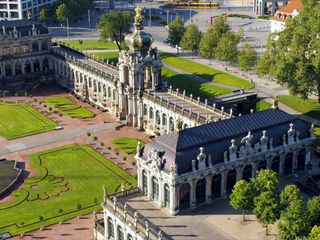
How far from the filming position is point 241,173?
313 ft

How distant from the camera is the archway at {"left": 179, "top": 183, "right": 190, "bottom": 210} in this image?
8894cm

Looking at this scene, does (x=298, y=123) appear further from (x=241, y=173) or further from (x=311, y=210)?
(x=311, y=210)

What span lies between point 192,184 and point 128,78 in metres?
62.3

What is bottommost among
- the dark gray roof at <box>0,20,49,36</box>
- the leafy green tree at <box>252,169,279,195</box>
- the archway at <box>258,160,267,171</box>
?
the archway at <box>258,160,267,171</box>

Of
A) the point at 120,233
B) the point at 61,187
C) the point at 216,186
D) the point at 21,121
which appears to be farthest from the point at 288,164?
the point at 21,121

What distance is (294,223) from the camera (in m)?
75.2

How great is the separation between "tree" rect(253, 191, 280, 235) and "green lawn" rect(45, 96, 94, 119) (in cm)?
8546

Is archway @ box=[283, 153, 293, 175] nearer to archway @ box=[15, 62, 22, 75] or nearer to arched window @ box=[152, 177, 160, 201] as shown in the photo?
arched window @ box=[152, 177, 160, 201]

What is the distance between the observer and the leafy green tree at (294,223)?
247ft

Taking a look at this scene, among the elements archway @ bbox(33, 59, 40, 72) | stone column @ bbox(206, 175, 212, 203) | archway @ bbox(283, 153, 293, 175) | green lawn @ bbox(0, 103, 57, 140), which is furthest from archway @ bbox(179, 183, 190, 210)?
archway @ bbox(33, 59, 40, 72)

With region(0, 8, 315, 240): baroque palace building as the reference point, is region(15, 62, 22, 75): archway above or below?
above

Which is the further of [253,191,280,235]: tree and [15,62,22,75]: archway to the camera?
[15,62,22,75]: archway

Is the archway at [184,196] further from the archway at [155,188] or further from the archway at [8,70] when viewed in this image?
the archway at [8,70]

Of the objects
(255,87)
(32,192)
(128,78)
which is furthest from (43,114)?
(255,87)
